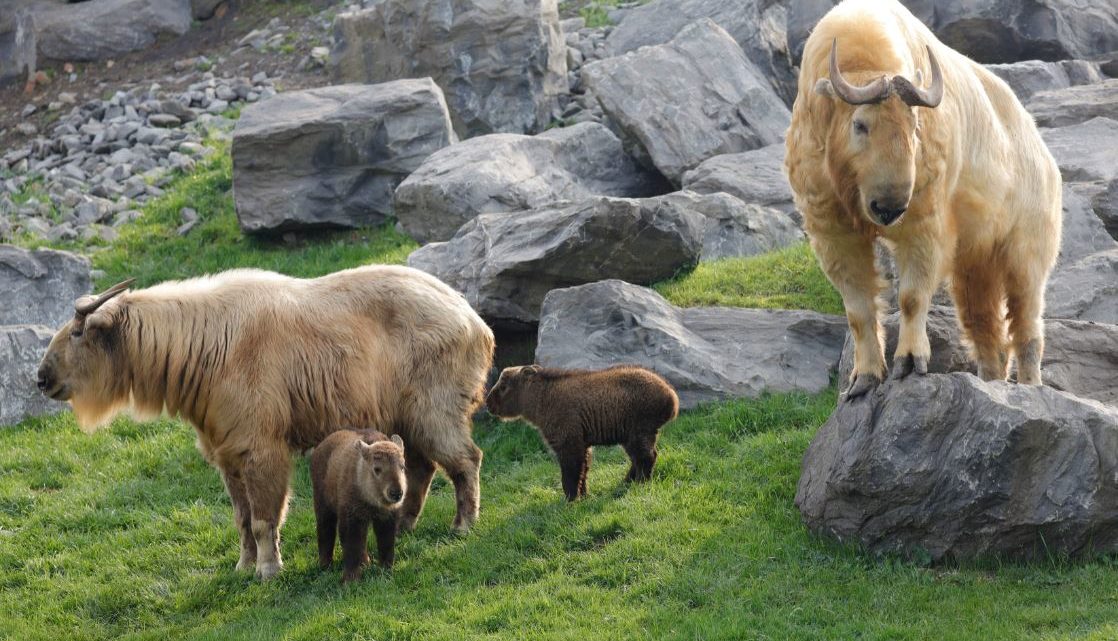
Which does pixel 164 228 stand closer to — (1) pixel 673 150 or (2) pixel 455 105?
(2) pixel 455 105

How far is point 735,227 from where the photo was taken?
1424 cm

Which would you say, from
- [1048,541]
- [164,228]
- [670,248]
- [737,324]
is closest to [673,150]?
[670,248]

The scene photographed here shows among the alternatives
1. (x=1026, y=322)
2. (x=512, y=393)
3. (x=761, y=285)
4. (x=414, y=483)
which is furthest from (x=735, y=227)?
(x=414, y=483)

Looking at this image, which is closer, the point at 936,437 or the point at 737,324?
the point at 936,437

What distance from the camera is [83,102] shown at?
832 inches

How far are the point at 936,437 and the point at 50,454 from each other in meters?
7.72

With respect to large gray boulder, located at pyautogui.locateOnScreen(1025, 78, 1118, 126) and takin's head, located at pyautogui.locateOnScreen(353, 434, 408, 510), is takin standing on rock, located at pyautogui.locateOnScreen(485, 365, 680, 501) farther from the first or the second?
large gray boulder, located at pyautogui.locateOnScreen(1025, 78, 1118, 126)

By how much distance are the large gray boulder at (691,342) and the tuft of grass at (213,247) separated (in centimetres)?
397

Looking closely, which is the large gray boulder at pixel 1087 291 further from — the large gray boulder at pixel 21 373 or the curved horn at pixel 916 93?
the large gray boulder at pixel 21 373

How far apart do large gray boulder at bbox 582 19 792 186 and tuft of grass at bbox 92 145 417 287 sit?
10.3ft

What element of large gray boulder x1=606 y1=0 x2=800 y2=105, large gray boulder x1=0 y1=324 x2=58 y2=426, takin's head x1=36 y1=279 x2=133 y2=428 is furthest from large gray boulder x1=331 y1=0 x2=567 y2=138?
takin's head x1=36 y1=279 x2=133 y2=428

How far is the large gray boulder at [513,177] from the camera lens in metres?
14.8

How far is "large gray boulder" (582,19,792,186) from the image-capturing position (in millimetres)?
16188

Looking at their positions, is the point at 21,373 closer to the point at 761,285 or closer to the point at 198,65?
the point at 761,285
